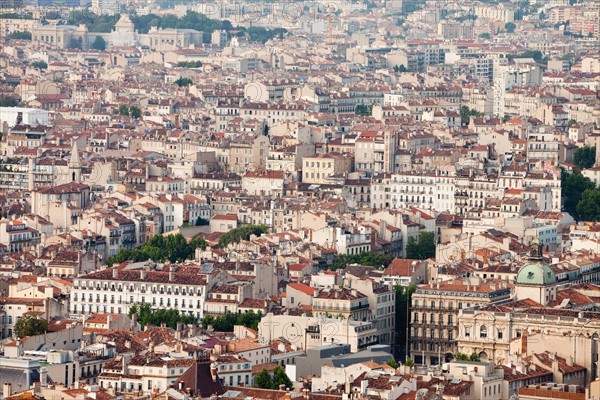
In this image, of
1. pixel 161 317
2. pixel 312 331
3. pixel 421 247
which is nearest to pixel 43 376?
pixel 312 331

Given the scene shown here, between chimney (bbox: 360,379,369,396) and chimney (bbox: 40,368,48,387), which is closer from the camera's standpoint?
chimney (bbox: 360,379,369,396)

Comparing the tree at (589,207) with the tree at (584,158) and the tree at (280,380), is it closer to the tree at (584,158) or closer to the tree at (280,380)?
the tree at (584,158)

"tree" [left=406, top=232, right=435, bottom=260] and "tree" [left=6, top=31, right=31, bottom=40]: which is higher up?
"tree" [left=406, top=232, right=435, bottom=260]

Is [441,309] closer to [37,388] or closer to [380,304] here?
[380,304]

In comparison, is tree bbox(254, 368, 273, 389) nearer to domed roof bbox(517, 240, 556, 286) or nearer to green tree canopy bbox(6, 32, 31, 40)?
domed roof bbox(517, 240, 556, 286)

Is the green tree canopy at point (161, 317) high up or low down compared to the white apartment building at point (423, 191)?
up

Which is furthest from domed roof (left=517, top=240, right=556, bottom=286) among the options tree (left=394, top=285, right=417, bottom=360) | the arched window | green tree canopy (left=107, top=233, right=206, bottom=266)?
green tree canopy (left=107, top=233, right=206, bottom=266)

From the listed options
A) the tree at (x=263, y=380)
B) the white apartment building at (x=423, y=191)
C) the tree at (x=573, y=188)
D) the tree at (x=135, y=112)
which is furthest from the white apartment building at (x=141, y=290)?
the tree at (x=135, y=112)

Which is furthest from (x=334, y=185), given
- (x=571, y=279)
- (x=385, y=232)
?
(x=571, y=279)
